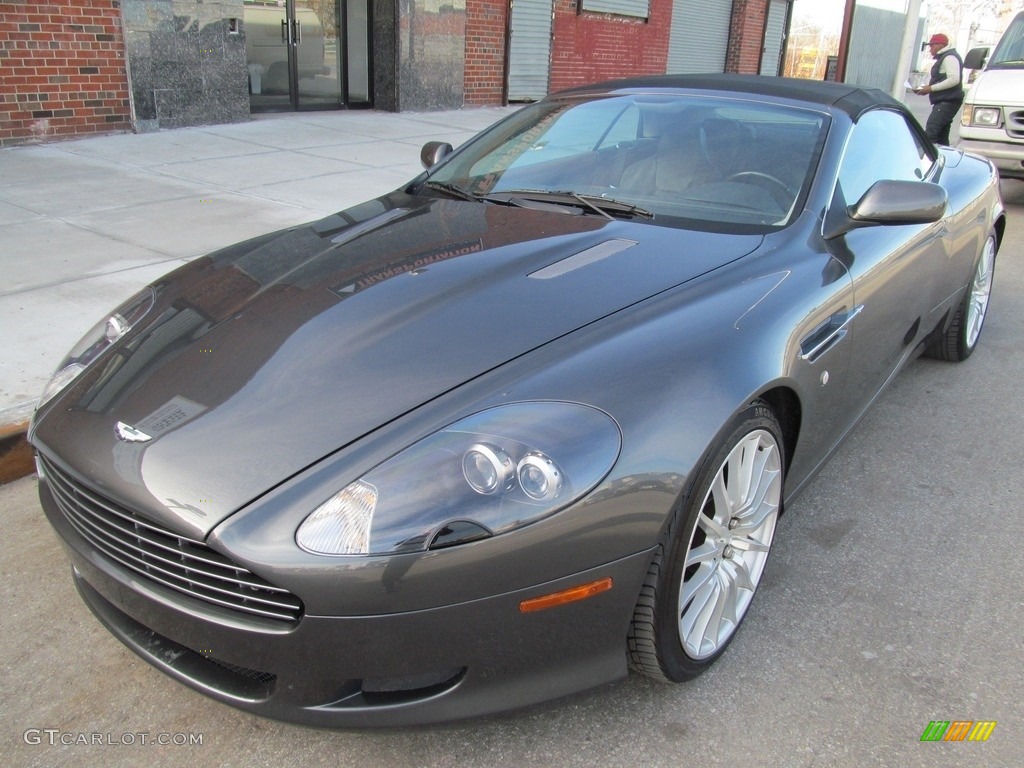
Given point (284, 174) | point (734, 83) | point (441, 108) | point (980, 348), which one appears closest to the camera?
point (734, 83)

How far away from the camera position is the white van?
30.0 ft

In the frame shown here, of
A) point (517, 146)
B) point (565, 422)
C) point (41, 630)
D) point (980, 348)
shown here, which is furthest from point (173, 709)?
point (980, 348)

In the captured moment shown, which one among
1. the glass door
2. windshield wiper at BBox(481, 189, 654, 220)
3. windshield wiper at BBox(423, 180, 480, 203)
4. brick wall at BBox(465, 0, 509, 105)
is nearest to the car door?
windshield wiper at BBox(481, 189, 654, 220)

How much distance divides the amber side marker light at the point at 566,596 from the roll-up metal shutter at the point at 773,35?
67.7 feet

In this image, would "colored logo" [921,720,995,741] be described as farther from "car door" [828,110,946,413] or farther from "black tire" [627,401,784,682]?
"car door" [828,110,946,413]

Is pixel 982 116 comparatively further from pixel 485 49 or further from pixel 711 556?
pixel 711 556

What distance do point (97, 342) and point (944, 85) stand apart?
35.5 feet

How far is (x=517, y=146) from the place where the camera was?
146 inches

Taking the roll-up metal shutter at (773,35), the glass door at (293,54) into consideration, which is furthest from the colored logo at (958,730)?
the roll-up metal shutter at (773,35)

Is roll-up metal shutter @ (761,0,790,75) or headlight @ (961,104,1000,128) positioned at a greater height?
roll-up metal shutter @ (761,0,790,75)

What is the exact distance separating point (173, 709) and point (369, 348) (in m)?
1.06

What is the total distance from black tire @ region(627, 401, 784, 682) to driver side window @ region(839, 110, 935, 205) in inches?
49.2

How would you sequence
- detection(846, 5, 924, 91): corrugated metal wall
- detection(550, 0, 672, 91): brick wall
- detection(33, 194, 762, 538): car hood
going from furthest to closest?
detection(846, 5, 924, 91): corrugated metal wall, detection(550, 0, 672, 91): brick wall, detection(33, 194, 762, 538): car hood

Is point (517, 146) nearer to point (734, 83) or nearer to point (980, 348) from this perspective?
point (734, 83)
